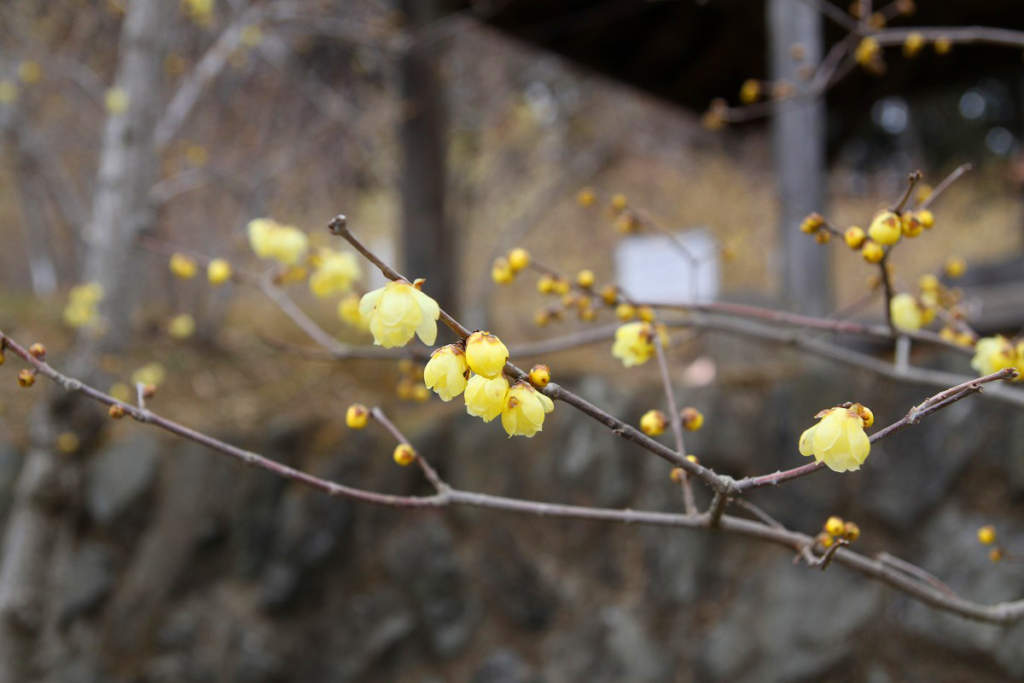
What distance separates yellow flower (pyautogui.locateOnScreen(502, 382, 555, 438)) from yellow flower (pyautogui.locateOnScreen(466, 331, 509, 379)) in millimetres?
49

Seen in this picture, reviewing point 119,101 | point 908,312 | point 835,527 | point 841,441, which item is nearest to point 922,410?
point 841,441

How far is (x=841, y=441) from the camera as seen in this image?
505mm

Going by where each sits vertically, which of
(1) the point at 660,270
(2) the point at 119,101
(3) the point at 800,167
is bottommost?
(2) the point at 119,101

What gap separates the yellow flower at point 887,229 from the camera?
0.65 m

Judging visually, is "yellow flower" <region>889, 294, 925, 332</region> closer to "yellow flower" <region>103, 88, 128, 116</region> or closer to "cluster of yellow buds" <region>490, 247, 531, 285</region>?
"cluster of yellow buds" <region>490, 247, 531, 285</region>

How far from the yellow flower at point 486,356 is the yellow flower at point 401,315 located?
0.04 meters

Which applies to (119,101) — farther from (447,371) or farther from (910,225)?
(910,225)

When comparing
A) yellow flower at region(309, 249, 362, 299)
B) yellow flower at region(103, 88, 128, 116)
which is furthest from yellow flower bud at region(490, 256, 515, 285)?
yellow flower at region(103, 88, 128, 116)

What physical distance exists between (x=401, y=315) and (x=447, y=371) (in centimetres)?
5

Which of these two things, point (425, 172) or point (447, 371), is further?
point (425, 172)

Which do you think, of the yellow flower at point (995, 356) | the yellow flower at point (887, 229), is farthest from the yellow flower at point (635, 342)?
the yellow flower at point (995, 356)

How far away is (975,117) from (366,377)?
8.10m

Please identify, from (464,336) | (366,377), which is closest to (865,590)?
(366,377)

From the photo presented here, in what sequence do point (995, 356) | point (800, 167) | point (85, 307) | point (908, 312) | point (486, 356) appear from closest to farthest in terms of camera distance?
point (486, 356), point (995, 356), point (908, 312), point (85, 307), point (800, 167)
